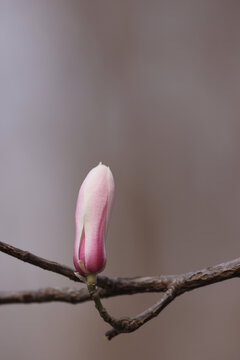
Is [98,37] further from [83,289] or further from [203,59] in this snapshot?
[83,289]

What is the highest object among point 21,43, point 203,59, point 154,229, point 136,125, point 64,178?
point 21,43

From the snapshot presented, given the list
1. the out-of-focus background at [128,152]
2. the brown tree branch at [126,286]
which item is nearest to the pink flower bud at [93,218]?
the brown tree branch at [126,286]

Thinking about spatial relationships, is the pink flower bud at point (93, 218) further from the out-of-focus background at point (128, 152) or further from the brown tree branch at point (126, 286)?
the out-of-focus background at point (128, 152)

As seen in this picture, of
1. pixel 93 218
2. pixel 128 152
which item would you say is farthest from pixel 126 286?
pixel 128 152

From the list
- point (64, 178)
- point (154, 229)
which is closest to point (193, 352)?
point (154, 229)

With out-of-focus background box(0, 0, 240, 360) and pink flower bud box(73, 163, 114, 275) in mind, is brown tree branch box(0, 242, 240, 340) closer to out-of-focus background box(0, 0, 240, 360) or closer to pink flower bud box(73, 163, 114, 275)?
pink flower bud box(73, 163, 114, 275)

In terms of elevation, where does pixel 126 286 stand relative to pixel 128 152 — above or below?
below

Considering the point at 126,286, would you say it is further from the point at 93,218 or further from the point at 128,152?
the point at 128,152
